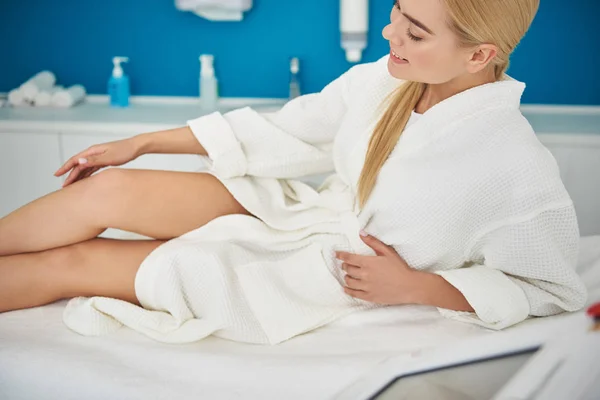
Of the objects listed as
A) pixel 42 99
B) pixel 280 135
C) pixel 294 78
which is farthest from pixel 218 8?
pixel 280 135

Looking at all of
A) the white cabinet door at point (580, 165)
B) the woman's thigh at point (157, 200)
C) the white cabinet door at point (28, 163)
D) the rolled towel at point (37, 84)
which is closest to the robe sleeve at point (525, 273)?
the woman's thigh at point (157, 200)

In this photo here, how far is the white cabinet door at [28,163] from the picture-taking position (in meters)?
2.34

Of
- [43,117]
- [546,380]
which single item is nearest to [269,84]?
[43,117]

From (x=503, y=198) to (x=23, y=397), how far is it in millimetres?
834

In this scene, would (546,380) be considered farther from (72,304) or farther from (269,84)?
(269,84)

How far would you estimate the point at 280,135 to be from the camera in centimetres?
160

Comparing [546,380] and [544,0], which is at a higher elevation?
[544,0]

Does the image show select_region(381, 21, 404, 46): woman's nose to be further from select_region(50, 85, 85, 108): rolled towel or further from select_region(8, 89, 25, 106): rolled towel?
select_region(8, 89, 25, 106): rolled towel

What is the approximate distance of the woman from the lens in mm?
1235

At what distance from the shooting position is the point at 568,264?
124 cm

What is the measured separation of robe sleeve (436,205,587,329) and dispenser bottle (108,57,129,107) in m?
1.60

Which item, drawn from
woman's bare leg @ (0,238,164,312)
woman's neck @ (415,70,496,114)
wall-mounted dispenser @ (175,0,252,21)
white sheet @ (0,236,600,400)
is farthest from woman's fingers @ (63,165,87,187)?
wall-mounted dispenser @ (175,0,252,21)

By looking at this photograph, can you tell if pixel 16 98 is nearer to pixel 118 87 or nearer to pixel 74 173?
pixel 118 87

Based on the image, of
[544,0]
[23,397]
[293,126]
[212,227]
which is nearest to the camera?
[23,397]
